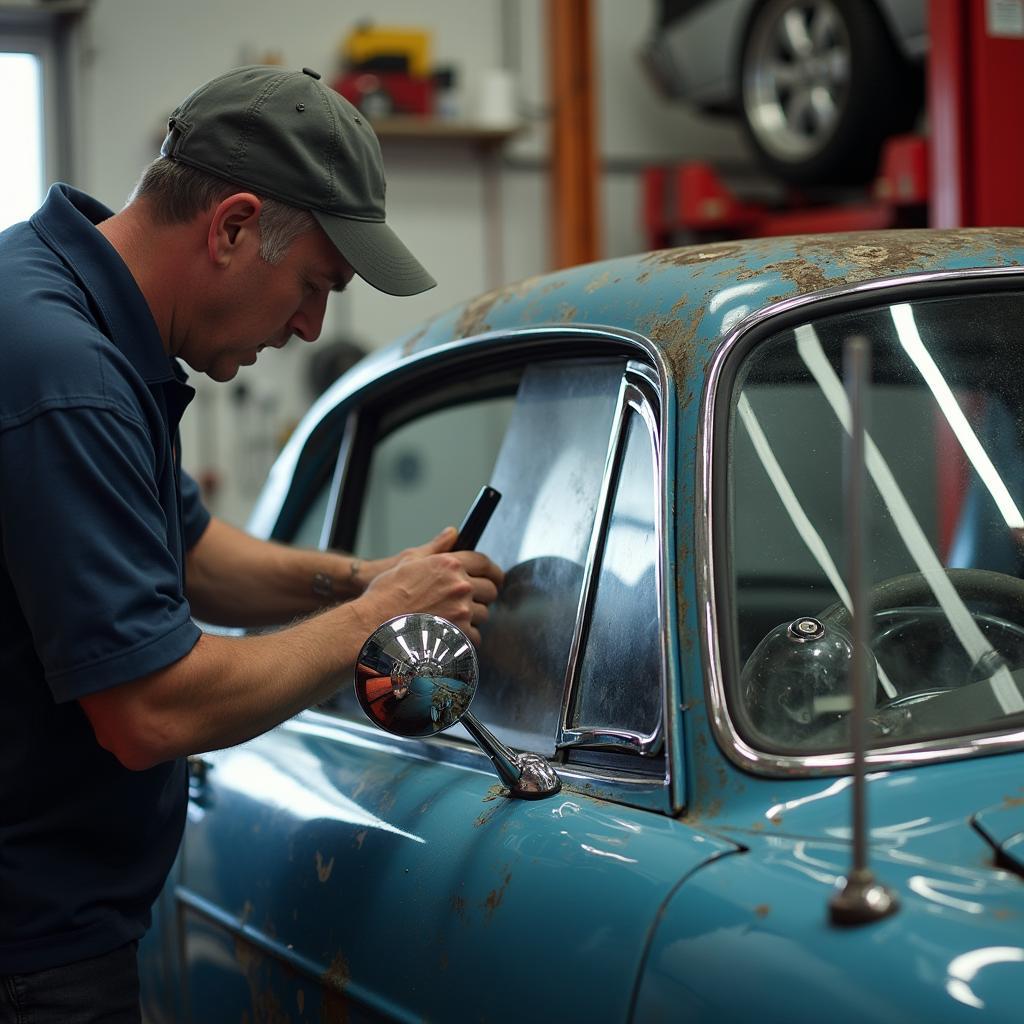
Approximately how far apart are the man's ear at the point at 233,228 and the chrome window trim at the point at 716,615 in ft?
1.83

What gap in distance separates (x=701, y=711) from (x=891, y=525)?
33 centimetres

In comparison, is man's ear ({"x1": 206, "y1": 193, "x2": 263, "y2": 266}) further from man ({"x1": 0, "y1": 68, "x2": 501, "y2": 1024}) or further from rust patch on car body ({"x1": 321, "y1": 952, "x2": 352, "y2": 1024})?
rust patch on car body ({"x1": 321, "y1": 952, "x2": 352, "y2": 1024})

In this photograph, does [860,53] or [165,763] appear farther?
[860,53]

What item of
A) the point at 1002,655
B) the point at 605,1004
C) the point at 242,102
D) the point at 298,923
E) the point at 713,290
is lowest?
the point at 298,923

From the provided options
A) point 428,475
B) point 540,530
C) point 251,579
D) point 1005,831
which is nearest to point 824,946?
point 1005,831

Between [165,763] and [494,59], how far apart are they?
6662mm

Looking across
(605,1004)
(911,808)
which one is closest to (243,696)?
(605,1004)

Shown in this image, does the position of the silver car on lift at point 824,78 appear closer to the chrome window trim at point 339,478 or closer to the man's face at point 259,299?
the chrome window trim at point 339,478

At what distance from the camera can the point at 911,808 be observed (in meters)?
1.27

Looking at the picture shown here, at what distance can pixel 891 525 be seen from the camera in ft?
5.09

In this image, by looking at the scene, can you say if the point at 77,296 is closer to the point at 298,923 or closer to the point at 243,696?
the point at 243,696

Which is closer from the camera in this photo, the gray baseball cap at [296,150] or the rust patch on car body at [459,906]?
the rust patch on car body at [459,906]

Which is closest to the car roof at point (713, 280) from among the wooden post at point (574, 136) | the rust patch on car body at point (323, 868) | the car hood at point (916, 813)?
the car hood at point (916, 813)

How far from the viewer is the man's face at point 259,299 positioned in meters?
1.69
